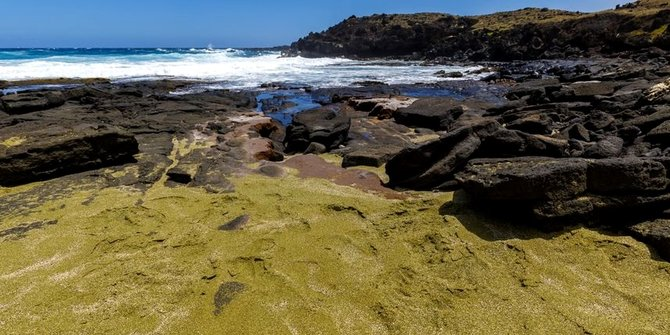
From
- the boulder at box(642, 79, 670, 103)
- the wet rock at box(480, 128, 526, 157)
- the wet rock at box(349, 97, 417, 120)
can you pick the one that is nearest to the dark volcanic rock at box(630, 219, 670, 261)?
the wet rock at box(480, 128, 526, 157)

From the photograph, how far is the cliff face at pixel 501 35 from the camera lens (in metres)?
38.9

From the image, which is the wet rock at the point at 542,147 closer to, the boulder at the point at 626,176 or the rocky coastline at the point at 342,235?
the rocky coastline at the point at 342,235

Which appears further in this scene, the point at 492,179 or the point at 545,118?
the point at 545,118


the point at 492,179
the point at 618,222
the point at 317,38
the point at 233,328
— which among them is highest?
the point at 317,38

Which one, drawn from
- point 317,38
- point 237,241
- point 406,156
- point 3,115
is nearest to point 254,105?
point 3,115

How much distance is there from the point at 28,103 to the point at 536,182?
1293 centimetres

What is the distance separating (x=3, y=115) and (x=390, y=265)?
38.4 feet

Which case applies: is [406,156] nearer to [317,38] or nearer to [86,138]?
[86,138]

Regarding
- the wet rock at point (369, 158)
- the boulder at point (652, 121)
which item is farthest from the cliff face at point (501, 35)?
the wet rock at point (369, 158)

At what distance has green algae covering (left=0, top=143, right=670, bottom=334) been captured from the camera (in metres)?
2.82

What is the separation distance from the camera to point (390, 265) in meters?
3.50

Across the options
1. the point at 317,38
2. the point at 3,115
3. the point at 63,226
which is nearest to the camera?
the point at 63,226

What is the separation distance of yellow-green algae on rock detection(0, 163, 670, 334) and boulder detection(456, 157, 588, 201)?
331 millimetres

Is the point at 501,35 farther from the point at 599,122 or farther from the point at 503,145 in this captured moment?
the point at 503,145
